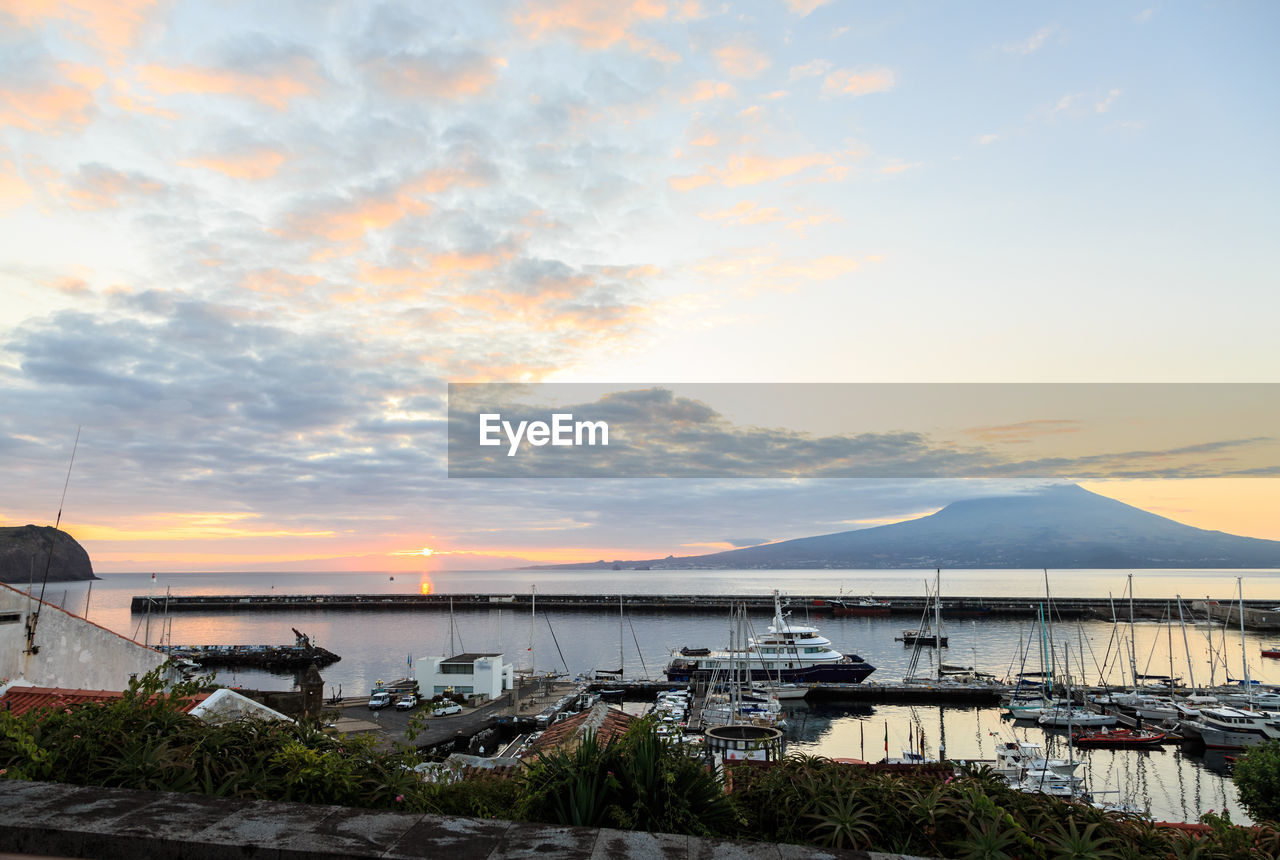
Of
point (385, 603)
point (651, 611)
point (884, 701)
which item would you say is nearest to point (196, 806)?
point (884, 701)

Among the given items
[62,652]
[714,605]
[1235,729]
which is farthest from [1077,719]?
[714,605]

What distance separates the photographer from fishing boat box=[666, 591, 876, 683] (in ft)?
183

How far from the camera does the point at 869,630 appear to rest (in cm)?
9538

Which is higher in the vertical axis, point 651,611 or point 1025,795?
point 1025,795

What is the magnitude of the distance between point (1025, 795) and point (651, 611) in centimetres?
12075

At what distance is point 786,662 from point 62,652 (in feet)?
165

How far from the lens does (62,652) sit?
49.8 feet

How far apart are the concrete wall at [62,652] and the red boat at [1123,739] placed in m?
43.2

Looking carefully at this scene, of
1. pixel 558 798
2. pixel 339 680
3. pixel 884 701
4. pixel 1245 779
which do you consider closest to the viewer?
pixel 558 798

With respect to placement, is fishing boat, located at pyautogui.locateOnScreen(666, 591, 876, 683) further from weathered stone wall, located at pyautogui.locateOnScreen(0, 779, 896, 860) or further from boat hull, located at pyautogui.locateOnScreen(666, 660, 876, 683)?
weathered stone wall, located at pyautogui.locateOnScreen(0, 779, 896, 860)

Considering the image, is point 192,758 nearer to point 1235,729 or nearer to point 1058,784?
point 1058,784

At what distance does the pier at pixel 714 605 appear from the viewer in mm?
106812

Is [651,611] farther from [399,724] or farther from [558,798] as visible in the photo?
[558,798]

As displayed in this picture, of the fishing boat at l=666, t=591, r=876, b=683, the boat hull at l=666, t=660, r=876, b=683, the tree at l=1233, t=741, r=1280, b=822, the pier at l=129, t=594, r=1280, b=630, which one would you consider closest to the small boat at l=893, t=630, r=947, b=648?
the pier at l=129, t=594, r=1280, b=630
